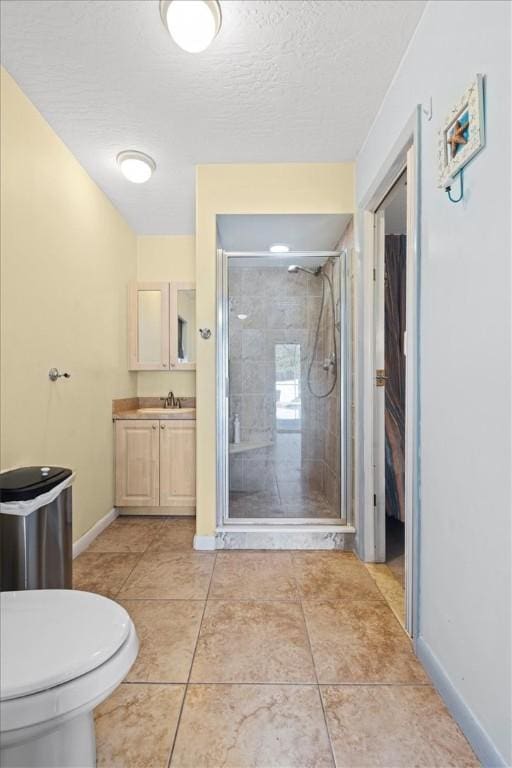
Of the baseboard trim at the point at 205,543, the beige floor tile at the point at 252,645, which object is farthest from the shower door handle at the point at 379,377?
the baseboard trim at the point at 205,543

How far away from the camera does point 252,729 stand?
121cm

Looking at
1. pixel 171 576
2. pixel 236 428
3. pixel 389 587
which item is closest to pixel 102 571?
pixel 171 576

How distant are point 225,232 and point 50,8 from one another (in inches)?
60.1

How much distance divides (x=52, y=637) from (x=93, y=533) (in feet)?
6.29

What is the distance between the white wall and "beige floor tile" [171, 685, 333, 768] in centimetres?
46

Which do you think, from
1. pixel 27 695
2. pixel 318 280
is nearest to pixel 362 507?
pixel 318 280

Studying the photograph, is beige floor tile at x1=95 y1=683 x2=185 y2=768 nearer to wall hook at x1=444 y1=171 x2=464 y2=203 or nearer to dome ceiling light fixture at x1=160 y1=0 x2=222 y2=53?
wall hook at x1=444 y1=171 x2=464 y2=203

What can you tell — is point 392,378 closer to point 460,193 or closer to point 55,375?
point 460,193

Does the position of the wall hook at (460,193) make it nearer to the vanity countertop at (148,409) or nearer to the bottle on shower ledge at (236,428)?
the bottle on shower ledge at (236,428)

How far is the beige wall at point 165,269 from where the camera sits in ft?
12.0

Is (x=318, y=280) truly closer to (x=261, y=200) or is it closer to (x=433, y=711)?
(x=261, y=200)

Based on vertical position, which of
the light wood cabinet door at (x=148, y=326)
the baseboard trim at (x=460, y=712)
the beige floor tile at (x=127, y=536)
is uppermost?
the light wood cabinet door at (x=148, y=326)

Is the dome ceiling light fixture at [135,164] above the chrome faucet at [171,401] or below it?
above

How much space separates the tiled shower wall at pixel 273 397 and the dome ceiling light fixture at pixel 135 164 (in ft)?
2.49
